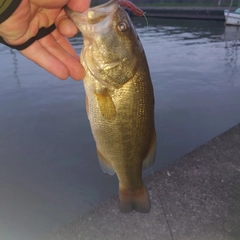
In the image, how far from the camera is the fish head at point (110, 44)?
5.75 ft

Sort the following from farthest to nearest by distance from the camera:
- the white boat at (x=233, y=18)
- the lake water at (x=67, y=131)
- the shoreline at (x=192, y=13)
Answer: the shoreline at (x=192, y=13) → the white boat at (x=233, y=18) → the lake water at (x=67, y=131)

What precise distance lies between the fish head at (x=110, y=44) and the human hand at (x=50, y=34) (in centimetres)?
9

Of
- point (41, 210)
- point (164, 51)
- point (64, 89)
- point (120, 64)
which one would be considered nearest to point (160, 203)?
point (120, 64)

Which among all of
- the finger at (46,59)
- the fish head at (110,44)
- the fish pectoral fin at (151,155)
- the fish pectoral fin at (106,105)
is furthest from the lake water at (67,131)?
the fish head at (110,44)

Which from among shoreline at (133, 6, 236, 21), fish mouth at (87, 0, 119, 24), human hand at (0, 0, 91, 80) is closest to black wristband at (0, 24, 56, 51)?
human hand at (0, 0, 91, 80)

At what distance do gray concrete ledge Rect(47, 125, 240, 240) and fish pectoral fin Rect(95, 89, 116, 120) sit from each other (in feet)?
3.92

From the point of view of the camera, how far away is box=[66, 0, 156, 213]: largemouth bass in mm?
1754

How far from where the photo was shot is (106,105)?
1747 millimetres

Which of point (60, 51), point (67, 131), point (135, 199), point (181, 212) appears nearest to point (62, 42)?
point (60, 51)

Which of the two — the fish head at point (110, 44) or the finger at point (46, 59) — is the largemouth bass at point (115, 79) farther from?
the finger at point (46, 59)

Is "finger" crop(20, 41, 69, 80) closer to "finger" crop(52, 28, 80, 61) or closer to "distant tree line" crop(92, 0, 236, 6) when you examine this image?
"finger" crop(52, 28, 80, 61)

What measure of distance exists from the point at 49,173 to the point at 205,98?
14.3 ft

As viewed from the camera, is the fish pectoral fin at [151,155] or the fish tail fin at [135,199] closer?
the fish pectoral fin at [151,155]

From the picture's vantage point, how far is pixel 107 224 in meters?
2.62
